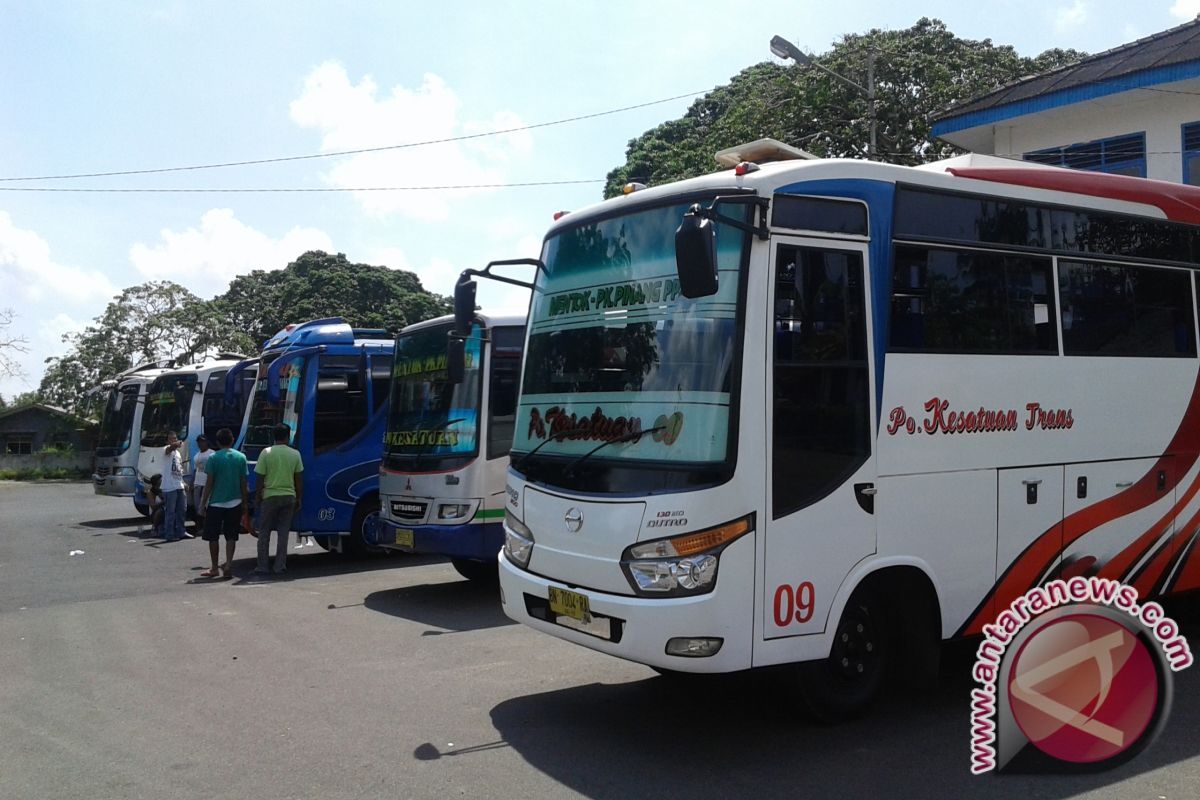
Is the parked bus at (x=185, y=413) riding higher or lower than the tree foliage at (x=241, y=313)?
lower

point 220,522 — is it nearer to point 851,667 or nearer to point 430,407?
point 430,407

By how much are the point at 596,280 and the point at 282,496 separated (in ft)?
24.2

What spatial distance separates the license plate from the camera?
225 inches

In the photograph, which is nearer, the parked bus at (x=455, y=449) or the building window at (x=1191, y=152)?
the parked bus at (x=455, y=449)

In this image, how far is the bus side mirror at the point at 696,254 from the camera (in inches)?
205

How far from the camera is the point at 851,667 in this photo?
6039mm

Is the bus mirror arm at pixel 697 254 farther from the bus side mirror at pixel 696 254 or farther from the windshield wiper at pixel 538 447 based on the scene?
the windshield wiper at pixel 538 447

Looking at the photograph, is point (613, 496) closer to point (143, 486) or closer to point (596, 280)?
point (596, 280)

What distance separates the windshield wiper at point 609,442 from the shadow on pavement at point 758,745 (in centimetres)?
153

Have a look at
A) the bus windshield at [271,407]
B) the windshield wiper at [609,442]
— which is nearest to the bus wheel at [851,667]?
the windshield wiper at [609,442]

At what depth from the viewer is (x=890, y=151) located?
A: 88.4ft

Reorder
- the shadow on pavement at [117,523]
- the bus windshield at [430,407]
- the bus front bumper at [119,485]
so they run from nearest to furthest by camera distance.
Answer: the bus windshield at [430,407] → the shadow on pavement at [117,523] → the bus front bumper at [119,485]

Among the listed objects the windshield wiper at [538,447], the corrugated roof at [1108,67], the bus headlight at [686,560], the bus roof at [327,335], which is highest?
the corrugated roof at [1108,67]

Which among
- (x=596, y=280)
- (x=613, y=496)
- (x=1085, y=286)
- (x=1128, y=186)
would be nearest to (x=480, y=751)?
(x=613, y=496)
